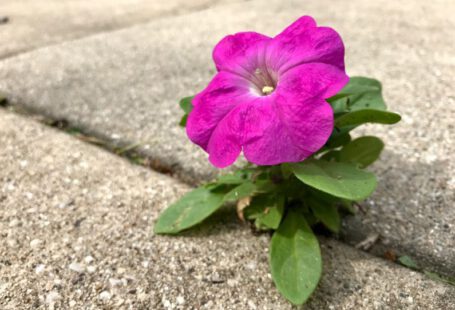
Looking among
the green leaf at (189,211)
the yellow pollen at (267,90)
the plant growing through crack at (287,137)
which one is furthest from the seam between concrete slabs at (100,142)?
the yellow pollen at (267,90)

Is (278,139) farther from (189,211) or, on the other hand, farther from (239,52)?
(189,211)

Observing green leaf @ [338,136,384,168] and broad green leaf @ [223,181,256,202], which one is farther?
green leaf @ [338,136,384,168]

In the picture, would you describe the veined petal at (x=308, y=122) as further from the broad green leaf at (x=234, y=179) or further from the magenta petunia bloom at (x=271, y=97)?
the broad green leaf at (x=234, y=179)

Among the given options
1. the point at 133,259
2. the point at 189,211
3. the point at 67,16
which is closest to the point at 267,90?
the point at 189,211

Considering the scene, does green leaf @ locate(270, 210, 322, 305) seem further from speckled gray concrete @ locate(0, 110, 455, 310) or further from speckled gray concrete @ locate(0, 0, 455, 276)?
speckled gray concrete @ locate(0, 0, 455, 276)

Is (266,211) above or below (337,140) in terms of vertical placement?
below

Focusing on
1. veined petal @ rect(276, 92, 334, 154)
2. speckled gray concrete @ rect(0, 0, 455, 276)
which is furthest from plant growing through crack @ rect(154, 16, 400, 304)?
speckled gray concrete @ rect(0, 0, 455, 276)

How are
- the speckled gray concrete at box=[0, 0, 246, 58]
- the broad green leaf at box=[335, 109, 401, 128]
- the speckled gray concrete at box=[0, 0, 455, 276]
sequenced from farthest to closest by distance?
the speckled gray concrete at box=[0, 0, 246, 58] → the speckled gray concrete at box=[0, 0, 455, 276] → the broad green leaf at box=[335, 109, 401, 128]
